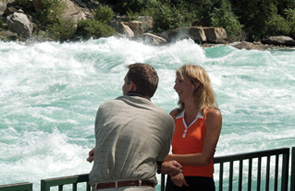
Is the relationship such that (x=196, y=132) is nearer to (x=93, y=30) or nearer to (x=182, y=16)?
(x=93, y=30)

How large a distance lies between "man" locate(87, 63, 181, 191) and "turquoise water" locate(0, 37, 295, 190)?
5.11 m

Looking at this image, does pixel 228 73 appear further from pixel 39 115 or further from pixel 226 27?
pixel 226 27

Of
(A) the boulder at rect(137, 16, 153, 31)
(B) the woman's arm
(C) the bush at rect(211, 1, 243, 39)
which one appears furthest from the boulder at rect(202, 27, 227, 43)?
(B) the woman's arm

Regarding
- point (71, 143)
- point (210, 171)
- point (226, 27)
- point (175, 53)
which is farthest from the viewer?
point (226, 27)

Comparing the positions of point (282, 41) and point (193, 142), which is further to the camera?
point (282, 41)

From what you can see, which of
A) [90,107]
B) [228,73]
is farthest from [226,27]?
[90,107]

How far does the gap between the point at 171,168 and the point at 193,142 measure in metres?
0.24

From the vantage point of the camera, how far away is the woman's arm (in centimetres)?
258

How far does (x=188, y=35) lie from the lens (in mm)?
25484

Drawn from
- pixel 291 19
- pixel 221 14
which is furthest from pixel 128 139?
pixel 291 19

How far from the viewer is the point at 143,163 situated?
2.16m

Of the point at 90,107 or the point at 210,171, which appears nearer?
the point at 210,171

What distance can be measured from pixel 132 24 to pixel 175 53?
314 inches

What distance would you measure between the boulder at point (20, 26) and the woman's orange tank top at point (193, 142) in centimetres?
2144
